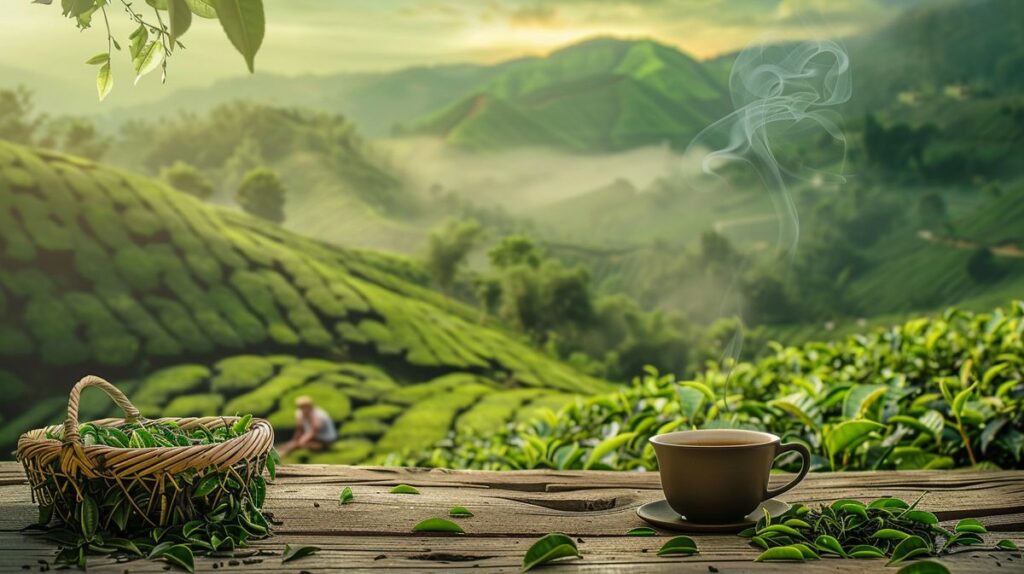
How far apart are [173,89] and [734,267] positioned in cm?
560

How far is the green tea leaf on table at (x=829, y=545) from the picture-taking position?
76 cm

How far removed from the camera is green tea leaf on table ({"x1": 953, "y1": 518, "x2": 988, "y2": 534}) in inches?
32.0

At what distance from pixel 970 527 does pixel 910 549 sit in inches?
4.3

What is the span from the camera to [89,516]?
0.79m

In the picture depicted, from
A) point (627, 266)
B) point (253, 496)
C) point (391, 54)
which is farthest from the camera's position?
point (391, 54)

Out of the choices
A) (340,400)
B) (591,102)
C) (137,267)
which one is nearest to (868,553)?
(340,400)

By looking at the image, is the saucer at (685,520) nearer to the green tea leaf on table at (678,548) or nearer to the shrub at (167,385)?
the green tea leaf on table at (678,548)

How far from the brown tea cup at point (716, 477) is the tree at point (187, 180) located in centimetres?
782

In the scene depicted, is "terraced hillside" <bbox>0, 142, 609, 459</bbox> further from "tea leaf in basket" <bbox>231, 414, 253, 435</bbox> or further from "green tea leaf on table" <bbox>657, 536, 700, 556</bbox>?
"green tea leaf on table" <bbox>657, 536, 700, 556</bbox>

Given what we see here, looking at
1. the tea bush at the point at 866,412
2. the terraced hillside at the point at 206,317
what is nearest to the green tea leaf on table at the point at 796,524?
the tea bush at the point at 866,412

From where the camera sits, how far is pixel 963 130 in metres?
7.49

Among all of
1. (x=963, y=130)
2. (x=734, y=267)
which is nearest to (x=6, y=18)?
(x=734, y=267)

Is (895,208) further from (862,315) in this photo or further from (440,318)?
(440,318)

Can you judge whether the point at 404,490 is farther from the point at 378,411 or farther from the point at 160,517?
the point at 378,411
